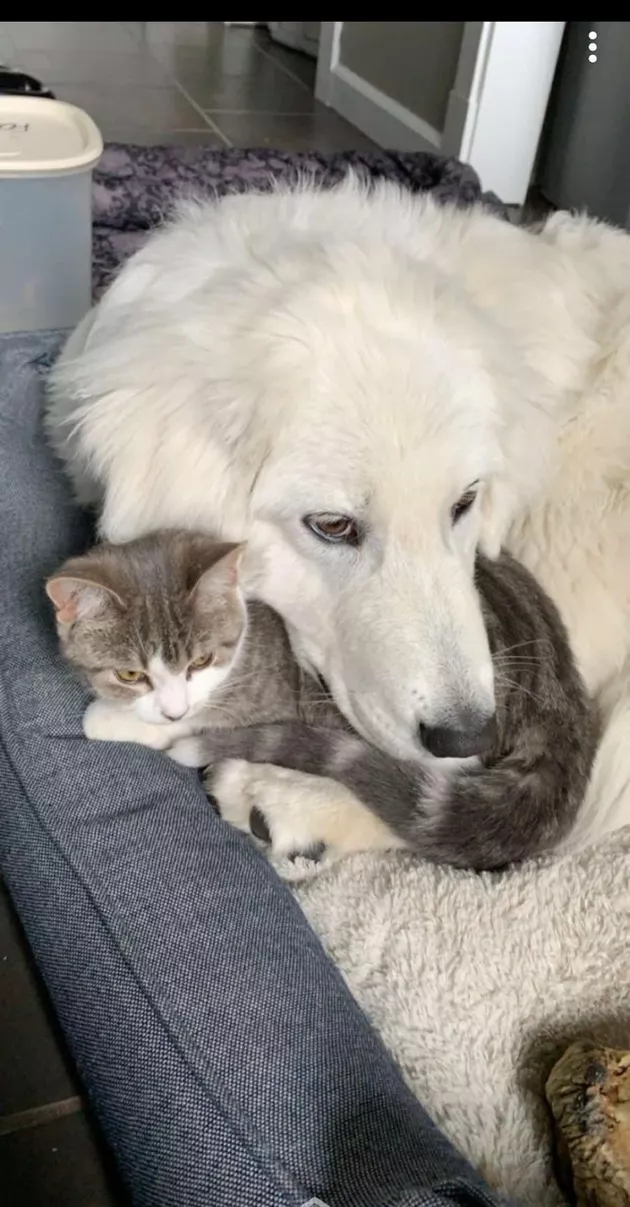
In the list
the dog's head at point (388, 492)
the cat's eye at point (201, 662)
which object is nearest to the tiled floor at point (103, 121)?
the cat's eye at point (201, 662)

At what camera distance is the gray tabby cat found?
1329 millimetres

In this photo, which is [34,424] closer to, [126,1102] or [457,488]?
[457,488]

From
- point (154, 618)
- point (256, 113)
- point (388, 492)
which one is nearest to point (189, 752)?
point (154, 618)

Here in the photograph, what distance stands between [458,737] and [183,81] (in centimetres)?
466

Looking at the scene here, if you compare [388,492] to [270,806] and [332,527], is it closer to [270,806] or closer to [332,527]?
[332,527]

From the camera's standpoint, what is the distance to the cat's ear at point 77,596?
1.25 meters

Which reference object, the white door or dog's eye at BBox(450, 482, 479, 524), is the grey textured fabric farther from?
the white door

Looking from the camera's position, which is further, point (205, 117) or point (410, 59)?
point (205, 117)

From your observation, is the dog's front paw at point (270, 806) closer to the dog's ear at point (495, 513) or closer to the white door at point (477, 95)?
the dog's ear at point (495, 513)

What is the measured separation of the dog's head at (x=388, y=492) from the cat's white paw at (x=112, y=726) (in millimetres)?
275

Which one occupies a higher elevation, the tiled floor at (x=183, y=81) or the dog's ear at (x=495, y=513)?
the dog's ear at (x=495, y=513)

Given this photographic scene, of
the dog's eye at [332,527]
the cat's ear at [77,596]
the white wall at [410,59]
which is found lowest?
the cat's ear at [77,596]

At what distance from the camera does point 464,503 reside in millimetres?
1404

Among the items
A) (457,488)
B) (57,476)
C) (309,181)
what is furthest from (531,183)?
(457,488)
